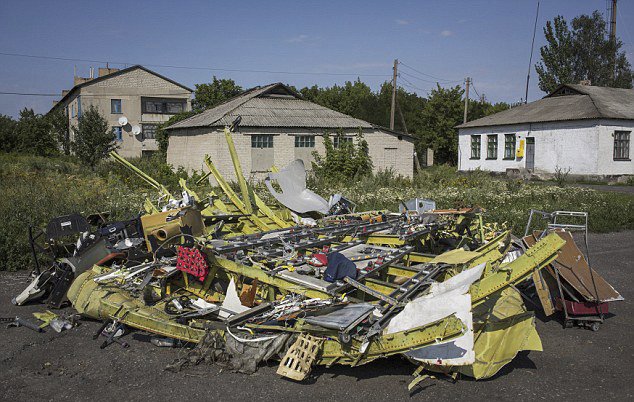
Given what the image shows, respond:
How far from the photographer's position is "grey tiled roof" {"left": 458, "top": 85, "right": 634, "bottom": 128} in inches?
1056

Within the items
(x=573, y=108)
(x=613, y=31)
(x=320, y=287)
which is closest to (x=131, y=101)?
(x=573, y=108)

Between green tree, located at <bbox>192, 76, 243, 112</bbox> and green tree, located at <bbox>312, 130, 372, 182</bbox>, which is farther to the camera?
green tree, located at <bbox>192, 76, 243, 112</bbox>

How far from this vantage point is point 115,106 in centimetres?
4325

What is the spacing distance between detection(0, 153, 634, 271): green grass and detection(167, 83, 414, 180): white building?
167 cm

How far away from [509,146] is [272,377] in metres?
29.6

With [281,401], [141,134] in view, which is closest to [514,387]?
[281,401]

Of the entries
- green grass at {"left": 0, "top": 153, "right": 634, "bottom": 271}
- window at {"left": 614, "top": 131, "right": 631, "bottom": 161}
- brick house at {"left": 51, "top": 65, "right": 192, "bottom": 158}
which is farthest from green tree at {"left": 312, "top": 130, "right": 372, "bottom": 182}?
brick house at {"left": 51, "top": 65, "right": 192, "bottom": 158}

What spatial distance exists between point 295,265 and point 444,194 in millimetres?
11018

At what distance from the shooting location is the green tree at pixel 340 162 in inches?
854

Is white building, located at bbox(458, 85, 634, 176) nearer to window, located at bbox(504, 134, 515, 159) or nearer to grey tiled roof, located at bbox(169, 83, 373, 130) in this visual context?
window, located at bbox(504, 134, 515, 159)

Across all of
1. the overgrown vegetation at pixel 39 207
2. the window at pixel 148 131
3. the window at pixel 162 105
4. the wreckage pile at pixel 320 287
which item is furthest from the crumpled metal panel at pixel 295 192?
the window at pixel 162 105

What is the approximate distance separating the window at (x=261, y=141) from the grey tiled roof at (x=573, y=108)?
16102 mm

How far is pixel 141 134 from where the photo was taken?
142 feet

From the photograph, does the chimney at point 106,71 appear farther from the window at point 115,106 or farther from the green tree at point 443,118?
the green tree at point 443,118
